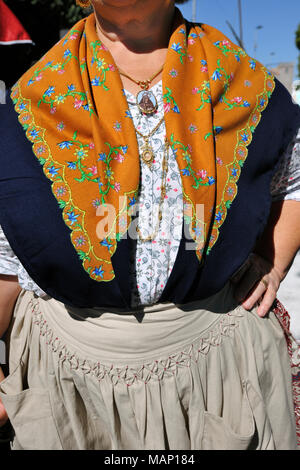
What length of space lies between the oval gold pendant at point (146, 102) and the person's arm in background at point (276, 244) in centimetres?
38

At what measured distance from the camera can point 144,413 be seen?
92cm

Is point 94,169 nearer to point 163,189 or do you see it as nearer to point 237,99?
point 163,189

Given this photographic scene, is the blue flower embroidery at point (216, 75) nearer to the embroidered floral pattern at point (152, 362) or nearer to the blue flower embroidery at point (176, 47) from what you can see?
the blue flower embroidery at point (176, 47)

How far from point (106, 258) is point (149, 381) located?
33 centimetres

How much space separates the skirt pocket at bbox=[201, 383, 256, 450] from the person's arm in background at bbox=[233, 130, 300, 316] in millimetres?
272

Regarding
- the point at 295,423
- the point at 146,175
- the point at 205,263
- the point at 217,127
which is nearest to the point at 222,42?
the point at 217,127

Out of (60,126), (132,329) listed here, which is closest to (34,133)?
(60,126)

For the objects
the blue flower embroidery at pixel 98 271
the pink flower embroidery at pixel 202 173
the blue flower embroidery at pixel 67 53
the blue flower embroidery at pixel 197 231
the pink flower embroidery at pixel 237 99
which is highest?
the blue flower embroidery at pixel 67 53

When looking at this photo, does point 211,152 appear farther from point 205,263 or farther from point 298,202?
point 298,202

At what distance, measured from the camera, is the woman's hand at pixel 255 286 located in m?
1.02

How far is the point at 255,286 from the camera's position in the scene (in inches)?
40.8

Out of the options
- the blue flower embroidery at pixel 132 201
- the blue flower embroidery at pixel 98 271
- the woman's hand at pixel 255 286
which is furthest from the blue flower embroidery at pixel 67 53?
the woman's hand at pixel 255 286

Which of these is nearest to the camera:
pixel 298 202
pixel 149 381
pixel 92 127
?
pixel 92 127

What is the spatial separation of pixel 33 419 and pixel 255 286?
699mm
